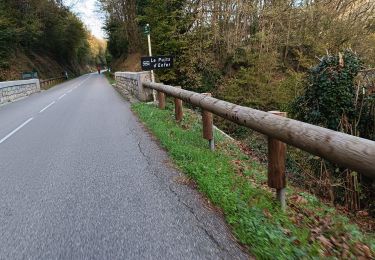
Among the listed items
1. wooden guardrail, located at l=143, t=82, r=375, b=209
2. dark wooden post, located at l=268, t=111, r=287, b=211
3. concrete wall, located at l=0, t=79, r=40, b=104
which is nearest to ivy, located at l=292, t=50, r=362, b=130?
wooden guardrail, located at l=143, t=82, r=375, b=209

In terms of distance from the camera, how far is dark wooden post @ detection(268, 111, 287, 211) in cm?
398

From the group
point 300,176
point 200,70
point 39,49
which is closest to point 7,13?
point 39,49

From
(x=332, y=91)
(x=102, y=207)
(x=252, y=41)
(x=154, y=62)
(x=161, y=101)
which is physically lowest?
(x=102, y=207)

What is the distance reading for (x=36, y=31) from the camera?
42.0 m

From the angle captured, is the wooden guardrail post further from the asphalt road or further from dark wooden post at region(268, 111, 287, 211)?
dark wooden post at region(268, 111, 287, 211)

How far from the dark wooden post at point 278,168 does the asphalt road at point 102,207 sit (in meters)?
0.77

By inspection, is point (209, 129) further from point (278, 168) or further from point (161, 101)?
point (161, 101)

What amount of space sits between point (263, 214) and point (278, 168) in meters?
0.58

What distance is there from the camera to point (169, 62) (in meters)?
13.3

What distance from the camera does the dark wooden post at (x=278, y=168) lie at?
398 centimetres

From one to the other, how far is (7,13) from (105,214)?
3991 cm

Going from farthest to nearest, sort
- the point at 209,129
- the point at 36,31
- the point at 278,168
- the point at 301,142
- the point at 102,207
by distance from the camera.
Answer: the point at 36,31 < the point at 209,129 < the point at 102,207 < the point at 278,168 < the point at 301,142

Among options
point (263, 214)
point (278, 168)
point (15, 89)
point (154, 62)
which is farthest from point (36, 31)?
point (263, 214)

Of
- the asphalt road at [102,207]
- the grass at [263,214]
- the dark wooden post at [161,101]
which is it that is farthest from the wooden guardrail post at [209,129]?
the dark wooden post at [161,101]
